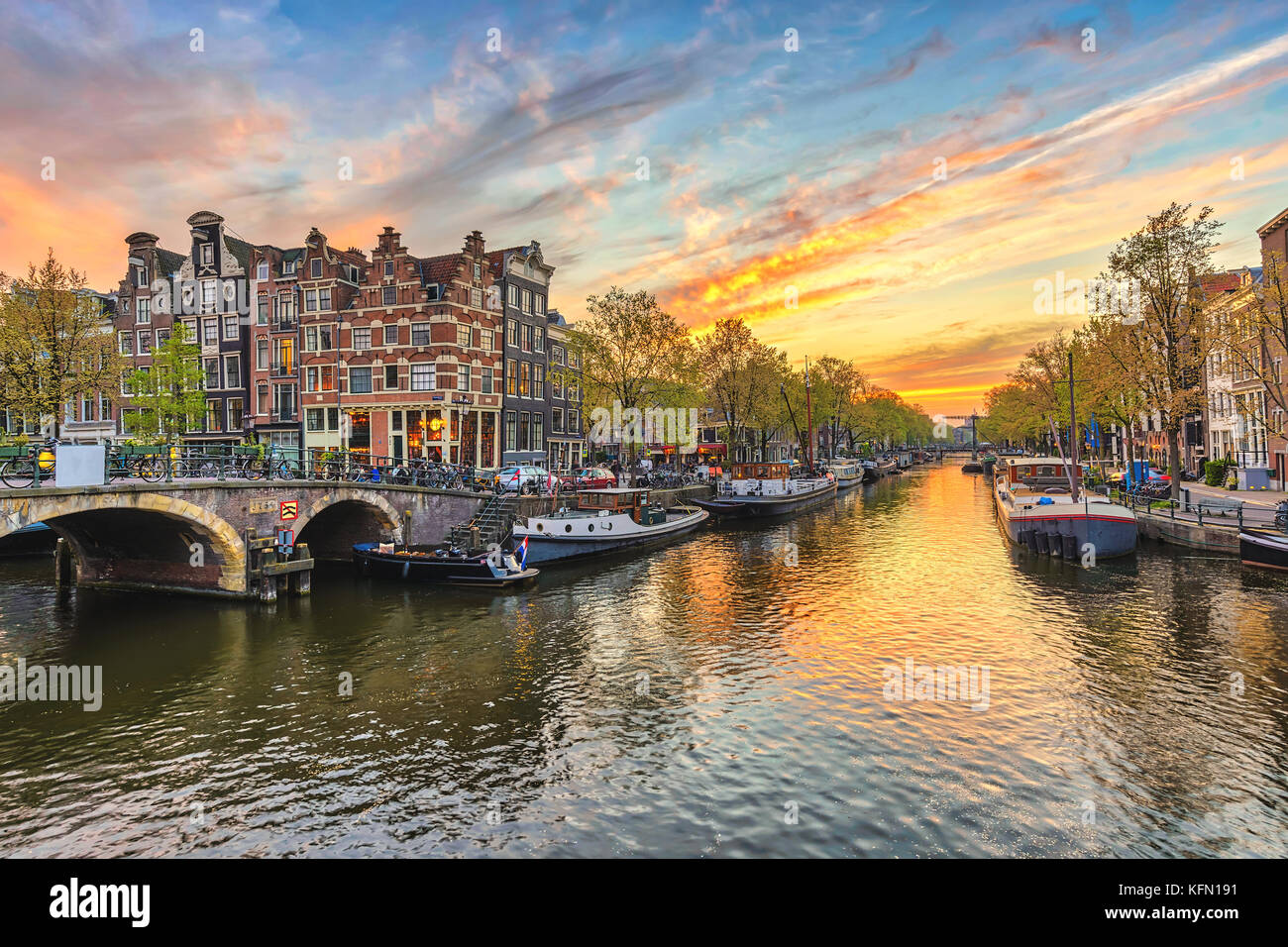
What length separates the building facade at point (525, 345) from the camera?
57.6 meters

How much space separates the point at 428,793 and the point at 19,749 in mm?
9261

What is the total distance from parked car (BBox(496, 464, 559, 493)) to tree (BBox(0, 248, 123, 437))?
23257mm

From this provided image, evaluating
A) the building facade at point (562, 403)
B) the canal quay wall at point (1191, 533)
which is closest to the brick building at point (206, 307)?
the building facade at point (562, 403)

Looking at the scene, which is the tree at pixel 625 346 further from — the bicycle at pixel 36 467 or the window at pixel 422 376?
the bicycle at pixel 36 467

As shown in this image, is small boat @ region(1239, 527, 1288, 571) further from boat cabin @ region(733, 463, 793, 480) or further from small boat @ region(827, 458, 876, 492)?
small boat @ region(827, 458, 876, 492)

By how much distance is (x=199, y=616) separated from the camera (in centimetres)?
2464

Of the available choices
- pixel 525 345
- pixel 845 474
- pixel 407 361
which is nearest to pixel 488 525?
pixel 407 361

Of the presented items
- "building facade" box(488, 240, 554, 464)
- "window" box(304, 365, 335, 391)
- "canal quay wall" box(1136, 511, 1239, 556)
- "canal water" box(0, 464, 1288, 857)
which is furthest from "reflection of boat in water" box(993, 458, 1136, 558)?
"window" box(304, 365, 335, 391)

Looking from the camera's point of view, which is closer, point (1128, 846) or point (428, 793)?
point (1128, 846)

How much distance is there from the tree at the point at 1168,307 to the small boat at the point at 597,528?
31051mm

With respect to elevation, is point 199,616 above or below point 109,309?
below
